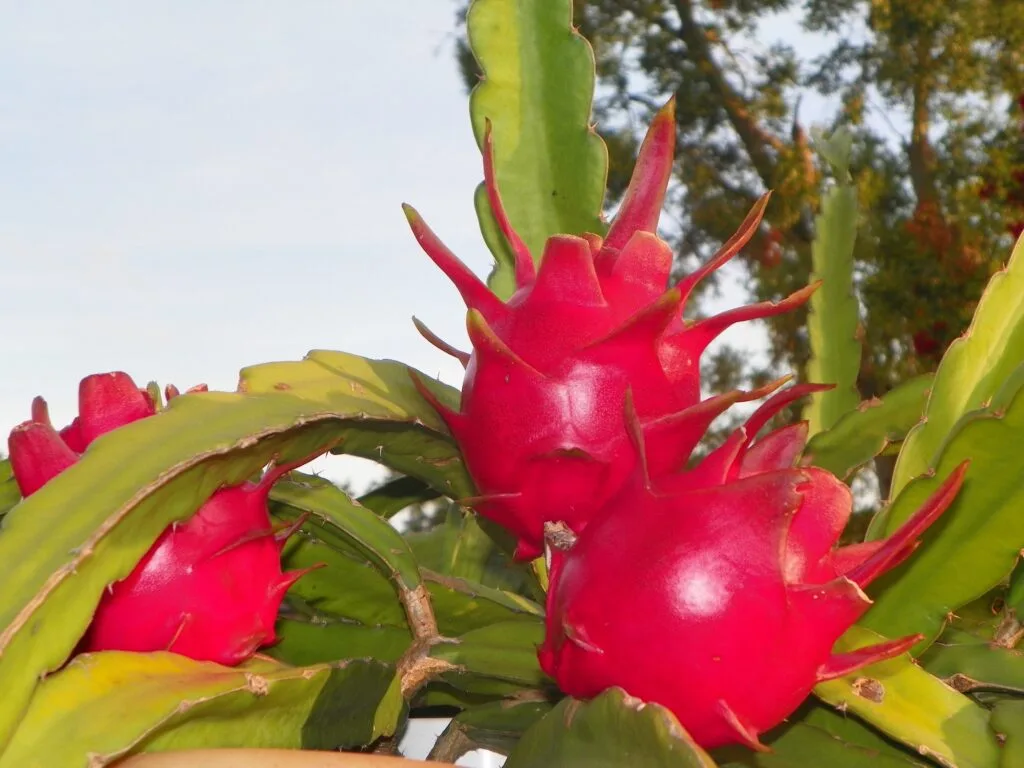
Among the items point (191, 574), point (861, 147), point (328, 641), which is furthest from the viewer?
point (861, 147)

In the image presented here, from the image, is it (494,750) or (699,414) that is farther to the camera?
(494,750)

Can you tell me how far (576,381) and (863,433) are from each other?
402 mm

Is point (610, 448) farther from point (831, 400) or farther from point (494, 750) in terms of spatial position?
point (831, 400)

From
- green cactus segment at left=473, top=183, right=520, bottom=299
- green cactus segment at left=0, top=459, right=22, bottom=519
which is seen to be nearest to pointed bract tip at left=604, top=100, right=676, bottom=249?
green cactus segment at left=473, top=183, right=520, bottom=299

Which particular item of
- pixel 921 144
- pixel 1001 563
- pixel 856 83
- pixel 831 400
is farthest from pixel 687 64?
pixel 1001 563

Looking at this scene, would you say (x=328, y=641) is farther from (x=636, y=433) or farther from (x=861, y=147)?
(x=861, y=147)

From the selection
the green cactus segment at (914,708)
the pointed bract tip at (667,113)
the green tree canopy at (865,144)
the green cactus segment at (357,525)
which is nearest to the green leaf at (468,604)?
the green cactus segment at (357,525)

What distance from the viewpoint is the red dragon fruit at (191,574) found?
664 mm

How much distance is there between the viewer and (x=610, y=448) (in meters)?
0.64

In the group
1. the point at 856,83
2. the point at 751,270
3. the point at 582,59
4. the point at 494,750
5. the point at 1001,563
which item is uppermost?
the point at 856,83

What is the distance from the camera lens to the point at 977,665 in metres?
0.75

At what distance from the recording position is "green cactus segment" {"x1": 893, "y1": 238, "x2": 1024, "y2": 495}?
0.79m

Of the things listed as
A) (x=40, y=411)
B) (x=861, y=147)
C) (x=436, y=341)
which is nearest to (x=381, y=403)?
(x=436, y=341)

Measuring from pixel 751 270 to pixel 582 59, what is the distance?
5109 millimetres
